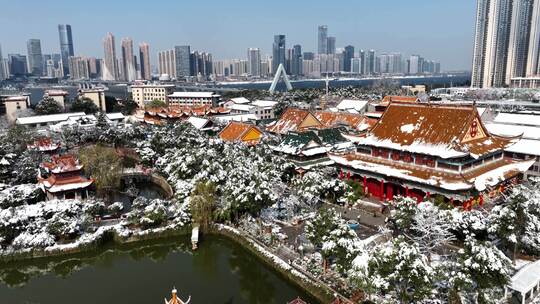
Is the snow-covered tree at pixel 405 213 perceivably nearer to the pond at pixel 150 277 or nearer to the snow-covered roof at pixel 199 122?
the pond at pixel 150 277

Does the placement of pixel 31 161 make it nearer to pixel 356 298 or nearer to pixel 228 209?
pixel 228 209

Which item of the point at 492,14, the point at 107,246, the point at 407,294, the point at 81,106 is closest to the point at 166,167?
the point at 107,246

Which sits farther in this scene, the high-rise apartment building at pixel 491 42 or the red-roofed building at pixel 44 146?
the high-rise apartment building at pixel 491 42

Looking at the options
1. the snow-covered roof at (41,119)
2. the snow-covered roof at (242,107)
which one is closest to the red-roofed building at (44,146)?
the snow-covered roof at (41,119)

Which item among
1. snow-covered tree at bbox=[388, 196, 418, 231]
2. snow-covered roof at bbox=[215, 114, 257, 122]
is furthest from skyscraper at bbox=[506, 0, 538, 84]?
snow-covered tree at bbox=[388, 196, 418, 231]

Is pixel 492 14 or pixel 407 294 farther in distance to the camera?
pixel 492 14

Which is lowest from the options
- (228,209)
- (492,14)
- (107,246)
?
(107,246)

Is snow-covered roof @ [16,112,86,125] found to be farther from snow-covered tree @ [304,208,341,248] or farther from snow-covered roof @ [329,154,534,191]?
snow-covered tree @ [304,208,341,248]
